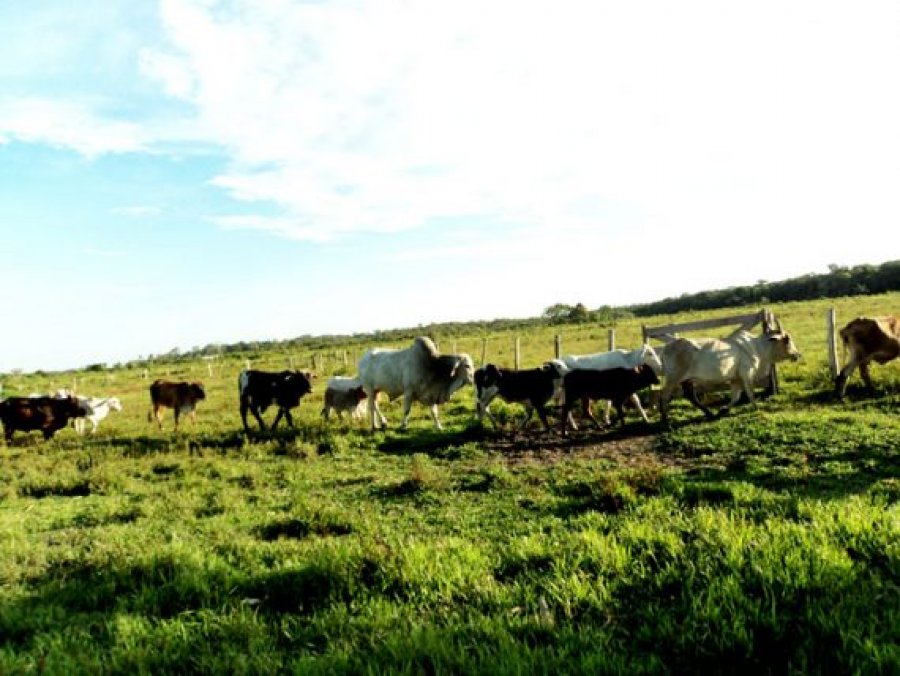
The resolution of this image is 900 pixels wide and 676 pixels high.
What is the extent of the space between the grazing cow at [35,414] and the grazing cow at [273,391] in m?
5.01

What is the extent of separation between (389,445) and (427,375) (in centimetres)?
321

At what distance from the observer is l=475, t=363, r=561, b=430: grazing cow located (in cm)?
1380

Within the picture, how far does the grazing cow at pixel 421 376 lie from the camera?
51.1 ft

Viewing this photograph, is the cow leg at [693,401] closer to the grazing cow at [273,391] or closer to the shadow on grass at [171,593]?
the grazing cow at [273,391]

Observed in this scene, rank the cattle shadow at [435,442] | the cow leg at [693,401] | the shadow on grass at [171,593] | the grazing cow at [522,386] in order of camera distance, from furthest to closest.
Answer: the grazing cow at [522,386]
the cow leg at [693,401]
the cattle shadow at [435,442]
the shadow on grass at [171,593]

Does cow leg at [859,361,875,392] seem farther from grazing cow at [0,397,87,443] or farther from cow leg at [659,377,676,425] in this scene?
grazing cow at [0,397,87,443]

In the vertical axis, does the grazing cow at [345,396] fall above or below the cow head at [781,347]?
below

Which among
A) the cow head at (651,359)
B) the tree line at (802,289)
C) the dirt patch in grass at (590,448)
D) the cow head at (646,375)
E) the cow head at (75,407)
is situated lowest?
the dirt patch in grass at (590,448)

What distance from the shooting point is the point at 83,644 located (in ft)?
12.8

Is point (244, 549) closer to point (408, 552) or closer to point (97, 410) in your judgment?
point (408, 552)

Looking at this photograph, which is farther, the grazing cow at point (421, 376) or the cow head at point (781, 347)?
the grazing cow at point (421, 376)

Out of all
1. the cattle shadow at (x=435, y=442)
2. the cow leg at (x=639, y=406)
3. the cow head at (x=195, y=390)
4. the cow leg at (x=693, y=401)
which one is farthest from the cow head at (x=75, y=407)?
the cow leg at (x=693, y=401)

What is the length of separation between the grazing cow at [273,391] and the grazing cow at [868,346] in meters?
12.5

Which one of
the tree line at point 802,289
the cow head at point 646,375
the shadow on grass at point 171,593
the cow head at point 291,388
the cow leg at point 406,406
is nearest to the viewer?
the shadow on grass at point 171,593
